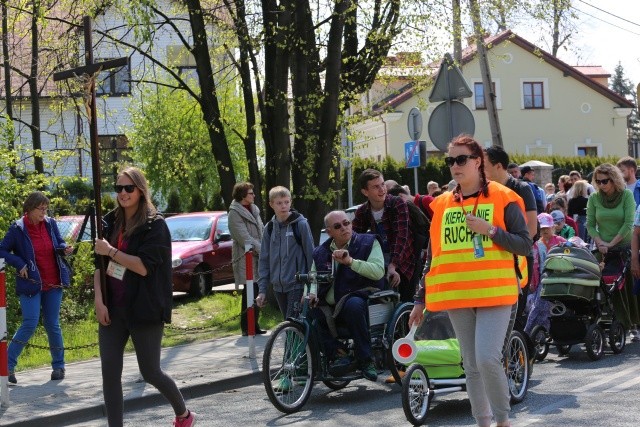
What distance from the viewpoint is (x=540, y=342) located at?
39.4ft

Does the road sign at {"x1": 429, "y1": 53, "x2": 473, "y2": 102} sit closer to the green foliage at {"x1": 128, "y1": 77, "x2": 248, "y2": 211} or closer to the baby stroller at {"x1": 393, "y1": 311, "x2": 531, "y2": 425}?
the baby stroller at {"x1": 393, "y1": 311, "x2": 531, "y2": 425}

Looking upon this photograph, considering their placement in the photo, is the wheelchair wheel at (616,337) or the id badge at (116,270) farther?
the wheelchair wheel at (616,337)

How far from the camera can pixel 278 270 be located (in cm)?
1139

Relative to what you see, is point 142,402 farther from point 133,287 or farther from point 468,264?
point 468,264

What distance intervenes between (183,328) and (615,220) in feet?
15.8

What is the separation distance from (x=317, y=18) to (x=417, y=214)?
269 inches

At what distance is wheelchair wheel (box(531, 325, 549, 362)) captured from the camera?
468 inches

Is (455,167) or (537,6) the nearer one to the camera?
(455,167)

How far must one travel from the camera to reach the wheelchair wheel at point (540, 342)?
468 inches

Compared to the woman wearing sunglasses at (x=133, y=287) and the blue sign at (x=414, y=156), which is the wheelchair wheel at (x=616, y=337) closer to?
the woman wearing sunglasses at (x=133, y=287)

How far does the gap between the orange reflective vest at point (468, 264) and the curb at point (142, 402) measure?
3.81 m

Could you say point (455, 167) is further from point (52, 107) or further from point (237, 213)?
point (52, 107)

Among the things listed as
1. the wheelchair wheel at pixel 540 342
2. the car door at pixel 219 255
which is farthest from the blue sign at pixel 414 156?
the wheelchair wheel at pixel 540 342

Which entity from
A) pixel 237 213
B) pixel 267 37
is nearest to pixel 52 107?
pixel 267 37
